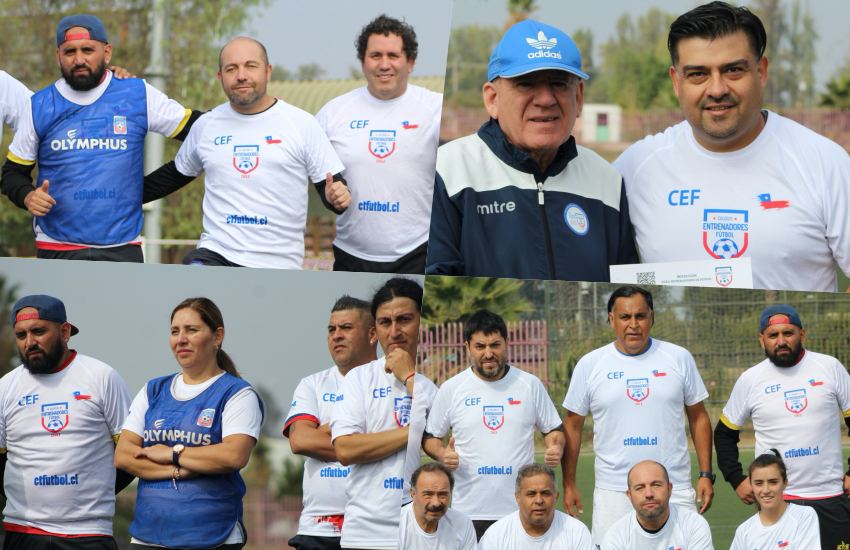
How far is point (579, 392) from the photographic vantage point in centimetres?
503

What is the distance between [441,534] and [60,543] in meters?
1.76

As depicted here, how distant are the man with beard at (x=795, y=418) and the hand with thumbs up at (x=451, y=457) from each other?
1.07 meters

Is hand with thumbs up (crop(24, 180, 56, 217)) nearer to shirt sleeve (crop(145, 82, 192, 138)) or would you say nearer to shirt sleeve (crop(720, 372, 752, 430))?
shirt sleeve (crop(145, 82, 192, 138))

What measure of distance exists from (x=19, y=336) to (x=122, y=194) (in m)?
0.81

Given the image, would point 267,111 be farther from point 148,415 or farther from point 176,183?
point 148,415

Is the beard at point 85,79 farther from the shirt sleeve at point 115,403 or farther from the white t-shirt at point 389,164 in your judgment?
the shirt sleeve at point 115,403

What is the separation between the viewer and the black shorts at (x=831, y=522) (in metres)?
4.91

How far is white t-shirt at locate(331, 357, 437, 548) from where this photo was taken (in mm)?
5301

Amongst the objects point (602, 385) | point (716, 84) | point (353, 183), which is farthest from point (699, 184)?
point (353, 183)

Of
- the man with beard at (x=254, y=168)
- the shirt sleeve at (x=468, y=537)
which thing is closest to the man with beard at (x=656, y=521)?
the shirt sleeve at (x=468, y=537)

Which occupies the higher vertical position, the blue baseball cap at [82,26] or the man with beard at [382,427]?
the blue baseball cap at [82,26]

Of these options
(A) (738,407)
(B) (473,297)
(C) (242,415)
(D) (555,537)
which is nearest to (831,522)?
(A) (738,407)

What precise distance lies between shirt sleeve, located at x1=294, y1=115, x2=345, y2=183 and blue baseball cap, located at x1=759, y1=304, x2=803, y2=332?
192cm

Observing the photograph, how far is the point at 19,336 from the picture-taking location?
18.4 ft
